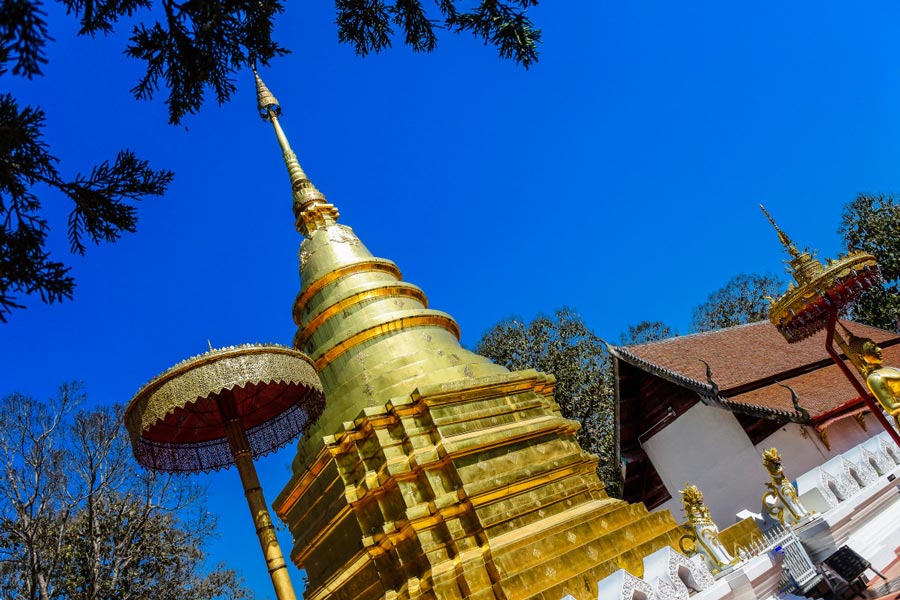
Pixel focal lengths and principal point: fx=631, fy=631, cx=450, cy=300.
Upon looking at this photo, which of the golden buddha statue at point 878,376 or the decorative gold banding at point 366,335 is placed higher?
the decorative gold banding at point 366,335

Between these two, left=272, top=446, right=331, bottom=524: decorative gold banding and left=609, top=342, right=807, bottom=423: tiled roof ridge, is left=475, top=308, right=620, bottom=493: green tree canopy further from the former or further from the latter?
left=272, top=446, right=331, bottom=524: decorative gold banding

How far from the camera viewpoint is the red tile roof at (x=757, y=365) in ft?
43.9

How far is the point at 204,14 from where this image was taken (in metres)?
3.62

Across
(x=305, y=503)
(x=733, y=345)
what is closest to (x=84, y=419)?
(x=305, y=503)

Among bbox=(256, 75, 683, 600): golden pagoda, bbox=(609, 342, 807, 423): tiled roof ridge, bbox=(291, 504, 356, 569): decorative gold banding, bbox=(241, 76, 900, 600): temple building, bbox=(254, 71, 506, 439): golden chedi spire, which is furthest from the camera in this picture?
bbox=(609, 342, 807, 423): tiled roof ridge

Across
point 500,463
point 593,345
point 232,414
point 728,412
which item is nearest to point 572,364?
point 593,345

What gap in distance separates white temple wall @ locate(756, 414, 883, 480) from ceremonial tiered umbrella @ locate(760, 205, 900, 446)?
10.9 feet

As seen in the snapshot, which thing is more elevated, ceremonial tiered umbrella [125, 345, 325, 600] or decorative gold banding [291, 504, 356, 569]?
ceremonial tiered umbrella [125, 345, 325, 600]

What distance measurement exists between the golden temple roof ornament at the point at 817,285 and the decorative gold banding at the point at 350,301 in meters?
7.25

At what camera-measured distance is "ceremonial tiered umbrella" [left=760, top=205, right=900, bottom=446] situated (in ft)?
30.0

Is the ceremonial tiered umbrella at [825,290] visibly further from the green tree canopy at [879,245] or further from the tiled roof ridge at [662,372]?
the green tree canopy at [879,245]

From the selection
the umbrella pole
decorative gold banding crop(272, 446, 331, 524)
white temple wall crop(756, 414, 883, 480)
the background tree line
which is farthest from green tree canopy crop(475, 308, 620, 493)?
the umbrella pole

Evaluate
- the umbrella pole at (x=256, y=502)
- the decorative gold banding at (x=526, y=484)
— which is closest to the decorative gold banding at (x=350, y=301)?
the decorative gold banding at (x=526, y=484)

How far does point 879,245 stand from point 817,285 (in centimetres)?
2338
